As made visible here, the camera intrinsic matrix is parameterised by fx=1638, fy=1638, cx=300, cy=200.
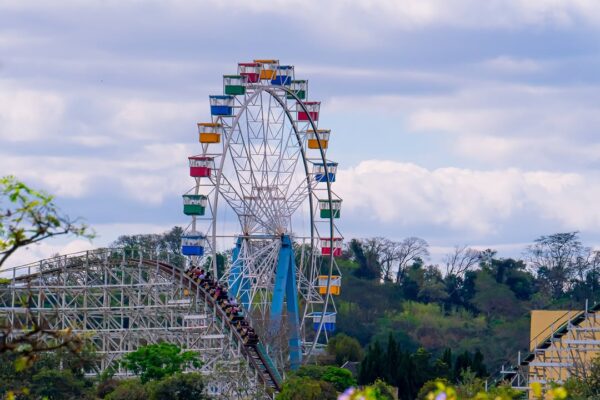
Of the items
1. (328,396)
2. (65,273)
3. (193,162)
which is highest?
(193,162)

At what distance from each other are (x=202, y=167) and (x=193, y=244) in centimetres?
314

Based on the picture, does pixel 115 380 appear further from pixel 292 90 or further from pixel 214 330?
pixel 292 90

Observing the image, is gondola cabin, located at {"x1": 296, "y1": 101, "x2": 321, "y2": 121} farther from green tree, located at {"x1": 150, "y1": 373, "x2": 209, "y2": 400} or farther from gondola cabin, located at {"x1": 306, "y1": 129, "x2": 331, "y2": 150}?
green tree, located at {"x1": 150, "y1": 373, "x2": 209, "y2": 400}

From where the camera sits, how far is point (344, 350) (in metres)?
90.5

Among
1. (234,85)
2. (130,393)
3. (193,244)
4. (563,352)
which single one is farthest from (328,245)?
(130,393)

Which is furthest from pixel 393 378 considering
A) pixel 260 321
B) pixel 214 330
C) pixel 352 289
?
pixel 352 289

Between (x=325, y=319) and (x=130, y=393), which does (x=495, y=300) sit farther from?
(x=130, y=393)

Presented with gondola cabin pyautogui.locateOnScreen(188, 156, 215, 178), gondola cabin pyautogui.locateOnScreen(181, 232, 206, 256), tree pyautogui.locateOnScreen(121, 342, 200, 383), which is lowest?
tree pyautogui.locateOnScreen(121, 342, 200, 383)

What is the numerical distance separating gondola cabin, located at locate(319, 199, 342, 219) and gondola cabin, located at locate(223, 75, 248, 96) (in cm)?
1020

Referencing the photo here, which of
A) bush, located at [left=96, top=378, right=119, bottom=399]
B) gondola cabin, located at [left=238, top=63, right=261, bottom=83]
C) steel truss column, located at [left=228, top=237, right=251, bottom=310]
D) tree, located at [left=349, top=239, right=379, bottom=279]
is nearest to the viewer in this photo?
bush, located at [left=96, top=378, right=119, bottom=399]

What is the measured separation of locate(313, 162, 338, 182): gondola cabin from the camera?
247 ft

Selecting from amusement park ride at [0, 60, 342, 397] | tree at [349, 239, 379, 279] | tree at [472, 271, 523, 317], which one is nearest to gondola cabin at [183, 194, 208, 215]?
amusement park ride at [0, 60, 342, 397]

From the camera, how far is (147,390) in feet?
172

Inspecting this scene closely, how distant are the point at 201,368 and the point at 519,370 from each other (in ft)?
38.9
